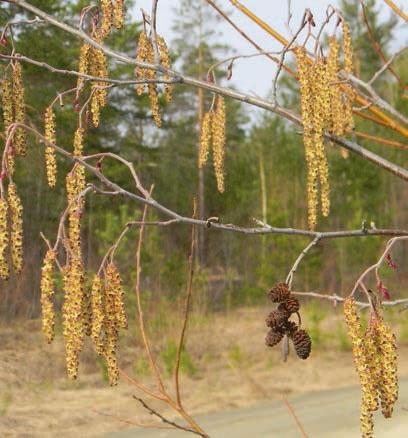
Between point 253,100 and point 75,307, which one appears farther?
point 253,100

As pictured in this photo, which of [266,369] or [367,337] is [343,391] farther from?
[367,337]

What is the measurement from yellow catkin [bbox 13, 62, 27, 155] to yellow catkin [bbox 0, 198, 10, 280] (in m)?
0.21

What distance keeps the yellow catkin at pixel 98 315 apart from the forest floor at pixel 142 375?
18.1ft

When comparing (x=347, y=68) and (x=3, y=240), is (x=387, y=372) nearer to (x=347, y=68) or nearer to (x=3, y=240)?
(x=3, y=240)

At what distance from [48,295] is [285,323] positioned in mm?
350

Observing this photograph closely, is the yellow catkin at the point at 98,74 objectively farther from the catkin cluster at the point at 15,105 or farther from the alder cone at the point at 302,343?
the alder cone at the point at 302,343

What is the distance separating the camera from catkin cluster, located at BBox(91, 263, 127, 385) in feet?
3.53

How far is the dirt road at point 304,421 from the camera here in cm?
572

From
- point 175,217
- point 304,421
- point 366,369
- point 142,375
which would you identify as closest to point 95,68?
point 175,217

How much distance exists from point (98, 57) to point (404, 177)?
59 cm

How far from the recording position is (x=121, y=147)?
17.5m

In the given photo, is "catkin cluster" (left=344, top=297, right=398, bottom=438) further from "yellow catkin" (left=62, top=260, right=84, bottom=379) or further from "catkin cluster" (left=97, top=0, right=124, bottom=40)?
"catkin cluster" (left=97, top=0, right=124, bottom=40)

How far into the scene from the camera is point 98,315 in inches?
42.7

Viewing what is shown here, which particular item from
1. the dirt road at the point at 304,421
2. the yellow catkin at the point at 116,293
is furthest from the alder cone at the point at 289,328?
the dirt road at the point at 304,421
